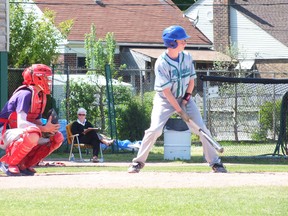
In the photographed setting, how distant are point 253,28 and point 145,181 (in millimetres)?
36042

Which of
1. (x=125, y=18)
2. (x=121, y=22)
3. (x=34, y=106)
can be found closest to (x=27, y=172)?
(x=34, y=106)

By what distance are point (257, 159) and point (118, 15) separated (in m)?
23.6

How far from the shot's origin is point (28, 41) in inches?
985

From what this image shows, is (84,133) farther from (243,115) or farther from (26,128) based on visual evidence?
(26,128)

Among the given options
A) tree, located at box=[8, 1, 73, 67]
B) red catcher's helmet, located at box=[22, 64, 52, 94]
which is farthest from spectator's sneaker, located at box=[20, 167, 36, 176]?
tree, located at box=[8, 1, 73, 67]

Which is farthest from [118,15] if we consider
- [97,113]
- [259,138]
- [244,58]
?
[259,138]

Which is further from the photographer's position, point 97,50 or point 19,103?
point 97,50

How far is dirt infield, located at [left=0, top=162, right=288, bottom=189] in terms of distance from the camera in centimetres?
995

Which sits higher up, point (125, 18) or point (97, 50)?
point (125, 18)

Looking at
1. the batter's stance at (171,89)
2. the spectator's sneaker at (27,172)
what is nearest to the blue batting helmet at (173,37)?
the batter's stance at (171,89)

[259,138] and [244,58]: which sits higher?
[244,58]

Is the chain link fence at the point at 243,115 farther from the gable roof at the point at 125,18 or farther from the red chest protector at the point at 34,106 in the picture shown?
the gable roof at the point at 125,18

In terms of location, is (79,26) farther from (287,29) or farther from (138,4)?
(287,29)

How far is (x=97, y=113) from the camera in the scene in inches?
963
